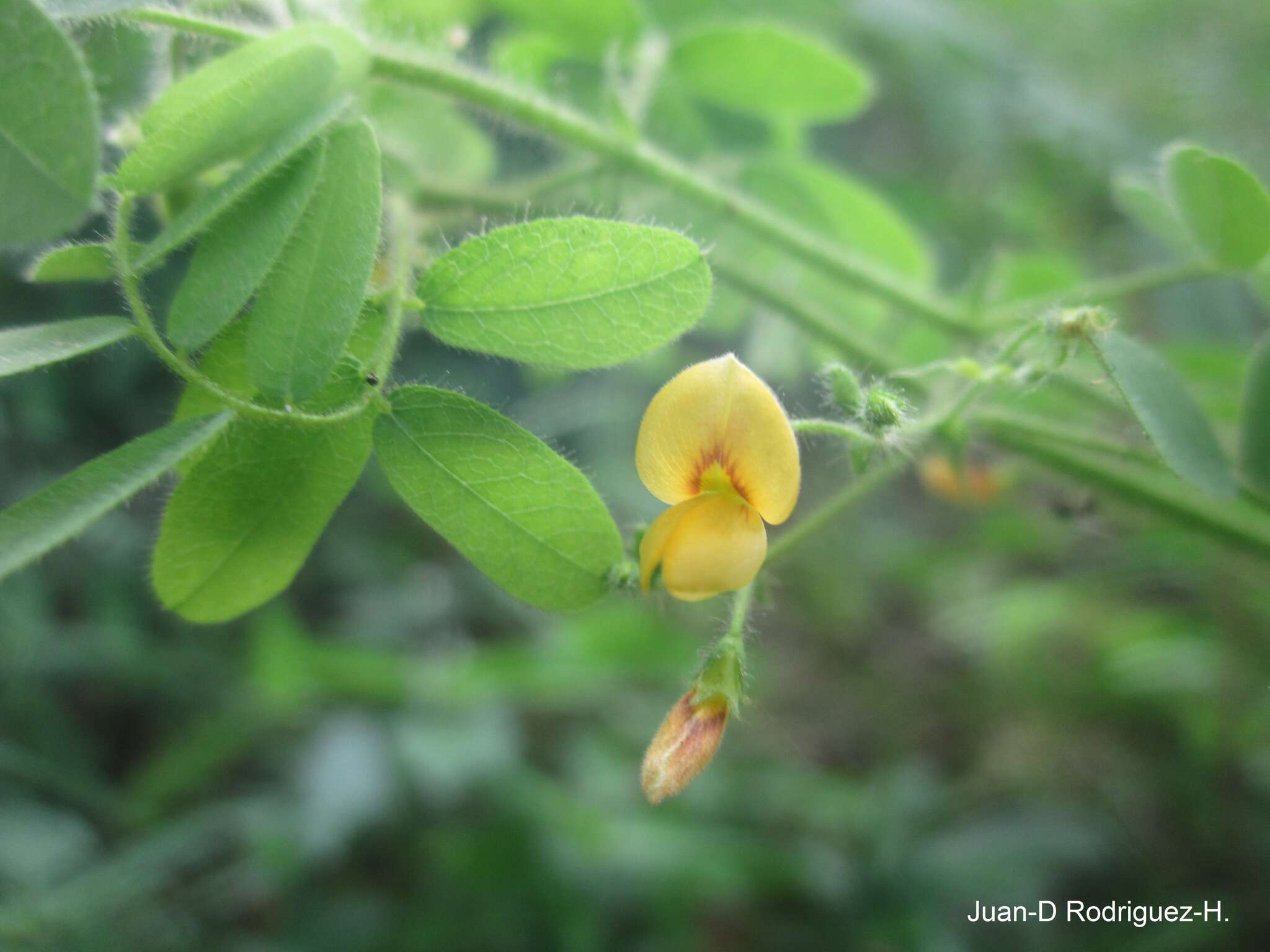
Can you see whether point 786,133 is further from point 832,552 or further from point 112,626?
point 112,626

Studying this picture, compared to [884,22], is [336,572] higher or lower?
lower

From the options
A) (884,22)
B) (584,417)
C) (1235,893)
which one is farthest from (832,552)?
(884,22)

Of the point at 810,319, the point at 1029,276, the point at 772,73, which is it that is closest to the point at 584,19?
the point at 772,73

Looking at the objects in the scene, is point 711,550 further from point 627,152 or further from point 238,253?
point 627,152

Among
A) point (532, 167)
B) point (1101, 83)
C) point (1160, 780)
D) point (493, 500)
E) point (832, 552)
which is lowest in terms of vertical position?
point (493, 500)

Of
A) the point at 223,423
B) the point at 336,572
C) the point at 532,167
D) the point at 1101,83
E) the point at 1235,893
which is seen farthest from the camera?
the point at 336,572

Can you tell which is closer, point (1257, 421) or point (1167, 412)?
point (1167, 412)
